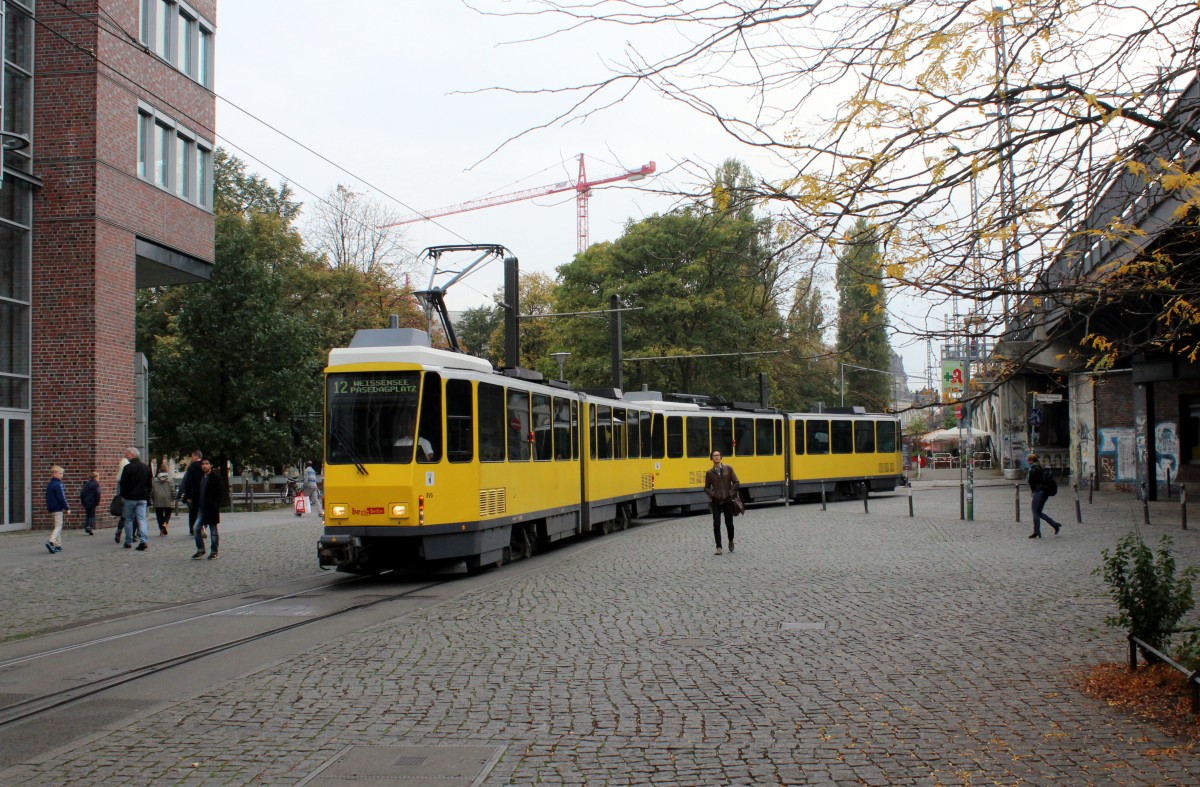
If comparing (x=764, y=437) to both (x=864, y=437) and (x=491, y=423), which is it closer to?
(x=864, y=437)

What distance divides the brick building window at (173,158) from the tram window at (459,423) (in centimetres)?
1304

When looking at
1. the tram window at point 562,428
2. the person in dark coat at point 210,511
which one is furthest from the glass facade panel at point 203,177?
the tram window at point 562,428

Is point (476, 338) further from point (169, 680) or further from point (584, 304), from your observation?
point (169, 680)

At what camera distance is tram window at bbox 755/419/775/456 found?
3284cm

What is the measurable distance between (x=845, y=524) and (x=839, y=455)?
12.8 m

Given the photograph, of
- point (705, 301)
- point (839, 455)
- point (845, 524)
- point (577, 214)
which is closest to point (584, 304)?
point (705, 301)

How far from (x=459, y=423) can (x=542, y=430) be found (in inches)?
140

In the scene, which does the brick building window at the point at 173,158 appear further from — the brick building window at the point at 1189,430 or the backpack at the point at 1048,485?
the brick building window at the point at 1189,430

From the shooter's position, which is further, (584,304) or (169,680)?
(584,304)

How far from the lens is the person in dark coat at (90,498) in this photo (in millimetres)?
21078

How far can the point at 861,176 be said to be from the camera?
631cm

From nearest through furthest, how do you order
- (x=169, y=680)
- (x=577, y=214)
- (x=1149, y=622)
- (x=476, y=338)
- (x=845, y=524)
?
(x=1149, y=622) → (x=169, y=680) → (x=845, y=524) → (x=476, y=338) → (x=577, y=214)

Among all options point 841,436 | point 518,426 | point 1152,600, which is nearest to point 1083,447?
point 841,436

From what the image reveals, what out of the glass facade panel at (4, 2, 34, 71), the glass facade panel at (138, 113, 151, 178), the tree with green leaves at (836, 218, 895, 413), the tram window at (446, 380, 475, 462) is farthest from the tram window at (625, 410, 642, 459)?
the tree with green leaves at (836, 218, 895, 413)
